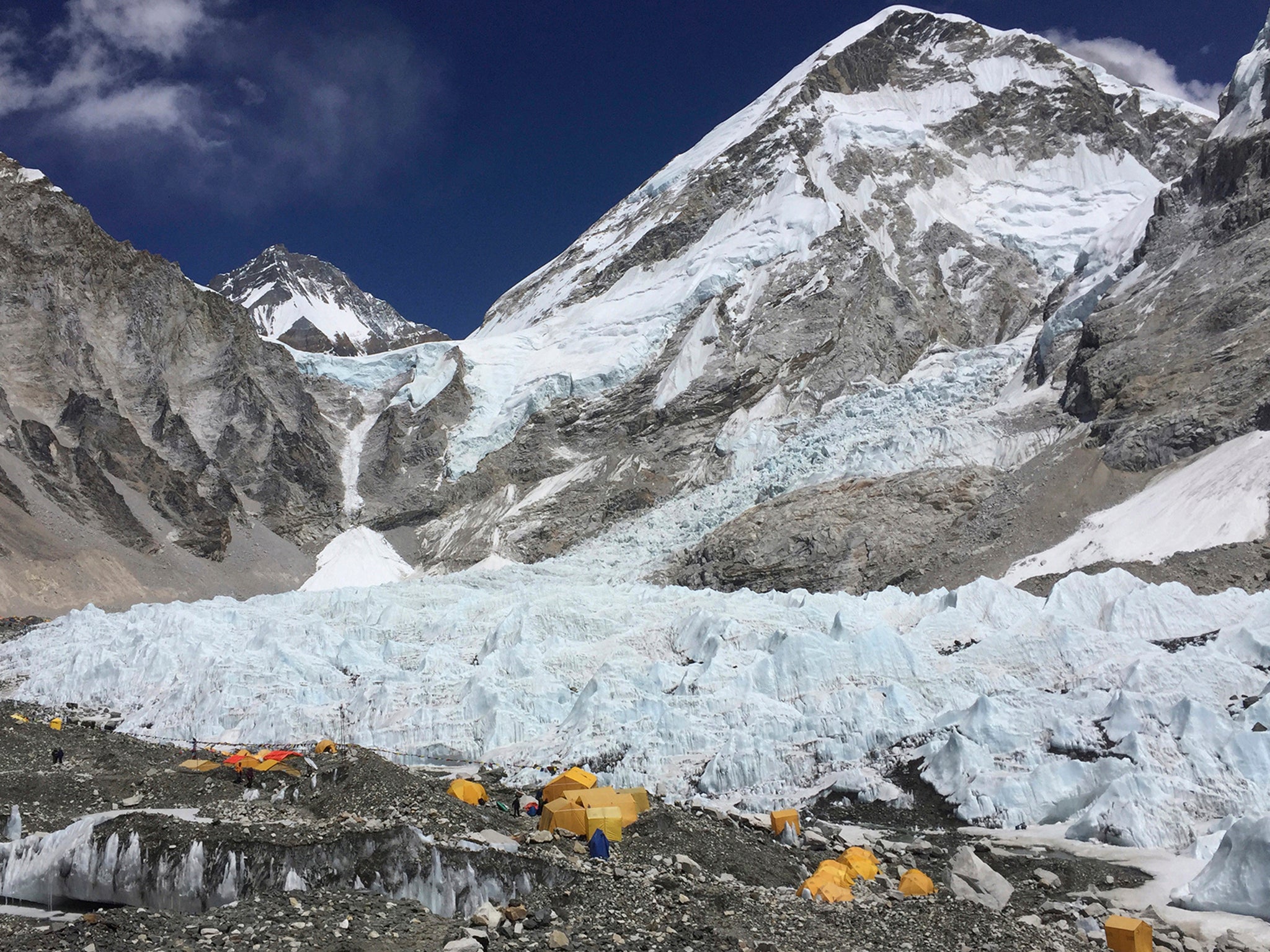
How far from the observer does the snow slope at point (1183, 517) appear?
32.6 m

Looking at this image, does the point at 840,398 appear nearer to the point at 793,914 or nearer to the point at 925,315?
the point at 925,315

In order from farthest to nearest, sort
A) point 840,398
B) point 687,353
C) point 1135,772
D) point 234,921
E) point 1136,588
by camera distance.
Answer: point 687,353
point 840,398
point 1136,588
point 1135,772
point 234,921

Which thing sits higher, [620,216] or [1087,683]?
[620,216]

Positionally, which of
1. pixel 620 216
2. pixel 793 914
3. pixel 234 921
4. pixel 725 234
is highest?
pixel 620 216

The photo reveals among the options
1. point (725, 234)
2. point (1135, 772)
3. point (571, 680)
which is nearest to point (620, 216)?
point (725, 234)

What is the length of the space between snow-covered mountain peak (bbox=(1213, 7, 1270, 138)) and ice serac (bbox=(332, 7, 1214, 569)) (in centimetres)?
1472

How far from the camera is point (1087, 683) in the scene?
18.8 m

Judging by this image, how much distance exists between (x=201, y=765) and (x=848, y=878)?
10.7m

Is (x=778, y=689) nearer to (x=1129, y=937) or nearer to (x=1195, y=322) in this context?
(x=1129, y=937)

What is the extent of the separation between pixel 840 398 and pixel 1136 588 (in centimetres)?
4133

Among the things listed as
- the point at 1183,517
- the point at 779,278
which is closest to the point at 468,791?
the point at 1183,517

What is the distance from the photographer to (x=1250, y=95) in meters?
52.8

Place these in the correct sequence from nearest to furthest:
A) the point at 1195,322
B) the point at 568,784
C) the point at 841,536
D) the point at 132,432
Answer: the point at 568,784
the point at 841,536
the point at 1195,322
the point at 132,432

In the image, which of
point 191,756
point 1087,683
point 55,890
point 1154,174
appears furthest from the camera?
point 1154,174
